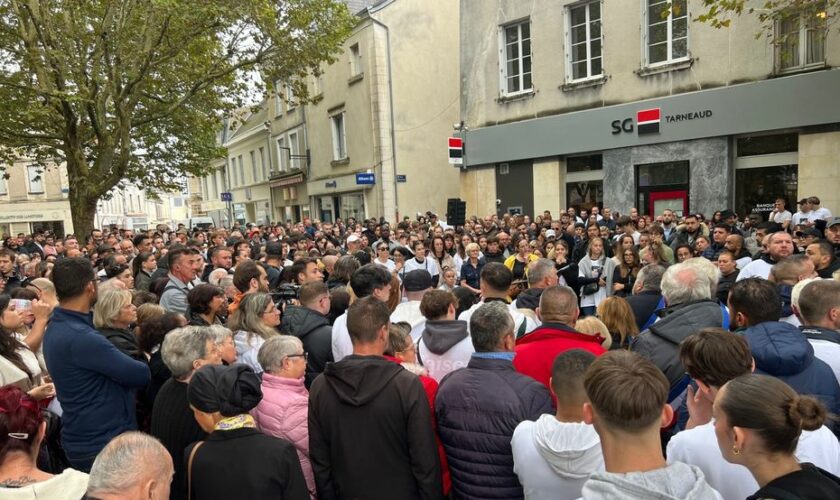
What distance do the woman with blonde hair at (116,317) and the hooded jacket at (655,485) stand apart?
309 centimetres

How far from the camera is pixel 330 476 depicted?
2.67m

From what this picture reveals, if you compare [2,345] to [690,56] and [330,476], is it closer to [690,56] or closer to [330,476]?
[330,476]

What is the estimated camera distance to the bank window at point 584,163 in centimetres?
1606

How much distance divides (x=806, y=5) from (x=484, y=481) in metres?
11.5

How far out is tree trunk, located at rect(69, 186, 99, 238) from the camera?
1479 cm

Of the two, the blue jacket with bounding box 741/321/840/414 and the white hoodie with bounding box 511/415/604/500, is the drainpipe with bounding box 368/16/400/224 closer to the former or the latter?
the blue jacket with bounding box 741/321/840/414

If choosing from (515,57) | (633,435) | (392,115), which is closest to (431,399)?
(633,435)

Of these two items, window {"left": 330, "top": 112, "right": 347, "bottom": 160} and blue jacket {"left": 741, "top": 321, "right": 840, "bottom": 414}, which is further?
window {"left": 330, "top": 112, "right": 347, "bottom": 160}

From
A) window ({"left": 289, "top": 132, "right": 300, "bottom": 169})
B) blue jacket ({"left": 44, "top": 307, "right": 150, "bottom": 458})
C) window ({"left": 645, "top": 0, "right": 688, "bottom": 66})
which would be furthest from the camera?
window ({"left": 289, "top": 132, "right": 300, "bottom": 169})

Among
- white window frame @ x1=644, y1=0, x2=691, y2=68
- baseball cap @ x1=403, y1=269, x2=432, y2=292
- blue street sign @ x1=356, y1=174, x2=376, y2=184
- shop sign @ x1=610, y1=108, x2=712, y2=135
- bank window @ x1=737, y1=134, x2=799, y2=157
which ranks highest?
white window frame @ x1=644, y1=0, x2=691, y2=68

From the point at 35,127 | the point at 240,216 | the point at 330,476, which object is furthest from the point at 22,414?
the point at 240,216

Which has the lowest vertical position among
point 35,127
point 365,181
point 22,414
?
point 22,414

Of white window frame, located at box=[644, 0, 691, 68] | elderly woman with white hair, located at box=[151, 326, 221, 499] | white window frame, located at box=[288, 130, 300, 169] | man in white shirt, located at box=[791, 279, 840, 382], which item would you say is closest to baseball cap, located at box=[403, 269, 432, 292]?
elderly woman with white hair, located at box=[151, 326, 221, 499]

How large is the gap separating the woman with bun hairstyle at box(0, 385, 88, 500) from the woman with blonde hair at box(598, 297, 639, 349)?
11.4ft
